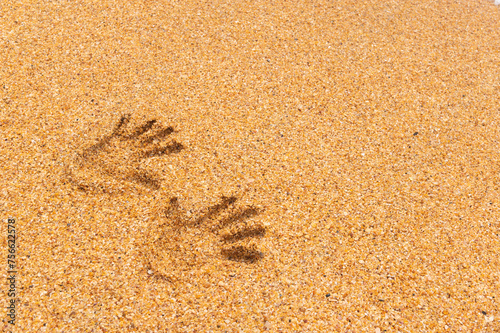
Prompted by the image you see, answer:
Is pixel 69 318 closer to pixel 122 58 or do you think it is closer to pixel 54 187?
pixel 54 187

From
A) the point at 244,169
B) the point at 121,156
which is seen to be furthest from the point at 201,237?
the point at 121,156

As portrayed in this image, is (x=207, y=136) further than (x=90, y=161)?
Yes

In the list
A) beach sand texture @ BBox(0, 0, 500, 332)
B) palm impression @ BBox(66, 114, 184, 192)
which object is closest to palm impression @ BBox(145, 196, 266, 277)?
beach sand texture @ BBox(0, 0, 500, 332)

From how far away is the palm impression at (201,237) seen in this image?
191 cm

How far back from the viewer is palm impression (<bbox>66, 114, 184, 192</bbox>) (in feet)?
7.06

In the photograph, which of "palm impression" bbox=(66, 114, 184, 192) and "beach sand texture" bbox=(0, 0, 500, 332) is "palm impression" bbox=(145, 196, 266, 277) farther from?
"palm impression" bbox=(66, 114, 184, 192)

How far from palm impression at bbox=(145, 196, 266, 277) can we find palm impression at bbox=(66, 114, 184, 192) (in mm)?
259

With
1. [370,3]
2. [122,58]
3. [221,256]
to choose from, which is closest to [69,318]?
[221,256]

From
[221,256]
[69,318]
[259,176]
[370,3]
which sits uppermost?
[370,3]

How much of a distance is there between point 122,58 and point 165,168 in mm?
995

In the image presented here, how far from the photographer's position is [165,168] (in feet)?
7.22

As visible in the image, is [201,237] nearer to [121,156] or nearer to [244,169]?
[244,169]

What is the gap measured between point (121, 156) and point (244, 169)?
682 millimetres

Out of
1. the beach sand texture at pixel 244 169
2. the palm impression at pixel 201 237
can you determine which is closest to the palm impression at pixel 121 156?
the beach sand texture at pixel 244 169
